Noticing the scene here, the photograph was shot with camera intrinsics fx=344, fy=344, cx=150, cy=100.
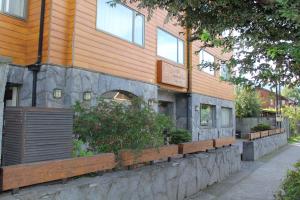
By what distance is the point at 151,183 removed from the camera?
6340mm

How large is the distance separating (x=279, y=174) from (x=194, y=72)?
7.15 meters

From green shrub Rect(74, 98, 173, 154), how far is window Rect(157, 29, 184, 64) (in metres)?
8.52

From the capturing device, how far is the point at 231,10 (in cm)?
451

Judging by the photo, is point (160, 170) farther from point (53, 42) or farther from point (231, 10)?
point (53, 42)

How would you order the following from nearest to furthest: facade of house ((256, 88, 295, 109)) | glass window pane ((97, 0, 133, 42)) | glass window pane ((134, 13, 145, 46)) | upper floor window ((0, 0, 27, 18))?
facade of house ((256, 88, 295, 109)) → upper floor window ((0, 0, 27, 18)) → glass window pane ((97, 0, 133, 42)) → glass window pane ((134, 13, 145, 46))

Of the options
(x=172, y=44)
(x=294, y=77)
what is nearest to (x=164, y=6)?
(x=294, y=77)

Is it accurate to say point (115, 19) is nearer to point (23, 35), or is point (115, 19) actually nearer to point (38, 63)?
point (23, 35)

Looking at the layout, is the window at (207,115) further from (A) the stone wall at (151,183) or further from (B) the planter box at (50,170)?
(B) the planter box at (50,170)

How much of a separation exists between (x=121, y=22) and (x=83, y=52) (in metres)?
2.31

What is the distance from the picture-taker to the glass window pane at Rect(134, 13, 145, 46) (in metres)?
12.2

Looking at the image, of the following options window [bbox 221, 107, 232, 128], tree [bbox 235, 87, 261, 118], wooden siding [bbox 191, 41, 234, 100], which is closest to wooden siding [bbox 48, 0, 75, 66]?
wooden siding [bbox 191, 41, 234, 100]

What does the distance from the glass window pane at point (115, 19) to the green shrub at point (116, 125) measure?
16.7 ft

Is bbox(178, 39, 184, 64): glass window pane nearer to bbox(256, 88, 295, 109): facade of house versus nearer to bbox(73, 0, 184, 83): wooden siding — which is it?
bbox(73, 0, 184, 83): wooden siding

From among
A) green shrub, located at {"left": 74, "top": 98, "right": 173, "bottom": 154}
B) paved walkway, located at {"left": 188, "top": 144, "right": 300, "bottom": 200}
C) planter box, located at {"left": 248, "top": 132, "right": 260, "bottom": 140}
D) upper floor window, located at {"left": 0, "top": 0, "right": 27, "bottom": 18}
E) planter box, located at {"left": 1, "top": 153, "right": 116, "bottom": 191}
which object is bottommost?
paved walkway, located at {"left": 188, "top": 144, "right": 300, "bottom": 200}
